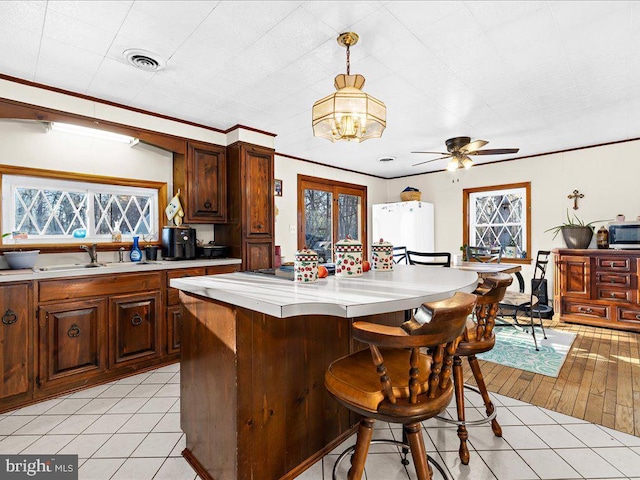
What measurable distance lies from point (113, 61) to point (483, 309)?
2.88 m

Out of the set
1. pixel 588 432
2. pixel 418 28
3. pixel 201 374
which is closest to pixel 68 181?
pixel 201 374

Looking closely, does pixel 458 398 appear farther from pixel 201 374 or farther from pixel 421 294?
pixel 201 374

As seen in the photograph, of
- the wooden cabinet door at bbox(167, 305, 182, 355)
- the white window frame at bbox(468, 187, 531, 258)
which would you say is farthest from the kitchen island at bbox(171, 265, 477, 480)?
the white window frame at bbox(468, 187, 531, 258)

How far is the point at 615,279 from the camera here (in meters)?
3.92

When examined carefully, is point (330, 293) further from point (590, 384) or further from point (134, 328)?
point (590, 384)

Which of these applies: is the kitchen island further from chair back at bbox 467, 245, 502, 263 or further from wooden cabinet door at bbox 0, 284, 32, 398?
chair back at bbox 467, 245, 502, 263

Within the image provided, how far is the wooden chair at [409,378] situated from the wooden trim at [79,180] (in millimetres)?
2780

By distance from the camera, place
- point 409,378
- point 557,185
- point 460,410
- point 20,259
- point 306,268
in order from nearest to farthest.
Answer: point 409,378
point 306,268
point 460,410
point 20,259
point 557,185

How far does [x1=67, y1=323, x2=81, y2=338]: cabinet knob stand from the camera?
97.9 inches

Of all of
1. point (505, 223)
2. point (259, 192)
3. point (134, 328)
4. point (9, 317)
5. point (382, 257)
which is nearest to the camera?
Answer: point (382, 257)

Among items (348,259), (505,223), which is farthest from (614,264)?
(348,259)

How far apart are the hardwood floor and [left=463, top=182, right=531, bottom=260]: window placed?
198 cm

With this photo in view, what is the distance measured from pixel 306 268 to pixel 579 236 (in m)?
4.41

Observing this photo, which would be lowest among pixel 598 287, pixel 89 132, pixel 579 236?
pixel 598 287
